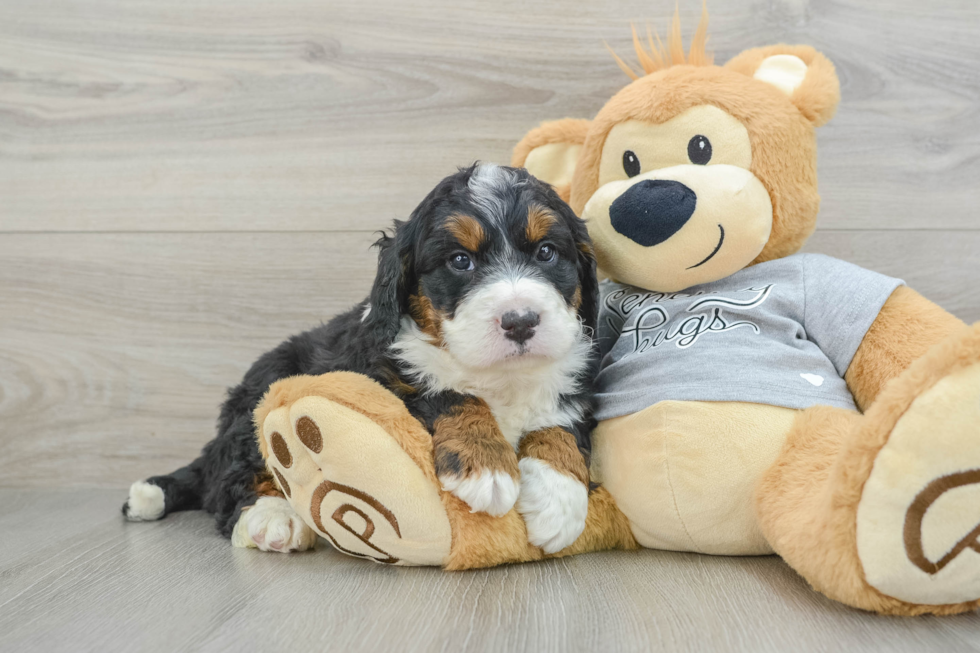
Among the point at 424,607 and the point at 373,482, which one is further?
the point at 373,482

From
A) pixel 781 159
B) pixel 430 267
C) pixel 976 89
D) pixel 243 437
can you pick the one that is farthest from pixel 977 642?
pixel 976 89

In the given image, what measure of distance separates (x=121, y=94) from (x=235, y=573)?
5.60ft

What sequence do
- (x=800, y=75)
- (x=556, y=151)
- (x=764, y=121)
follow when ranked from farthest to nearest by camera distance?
(x=556, y=151), (x=800, y=75), (x=764, y=121)

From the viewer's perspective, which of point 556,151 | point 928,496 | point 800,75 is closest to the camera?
point 928,496

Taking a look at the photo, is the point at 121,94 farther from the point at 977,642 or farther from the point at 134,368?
the point at 977,642

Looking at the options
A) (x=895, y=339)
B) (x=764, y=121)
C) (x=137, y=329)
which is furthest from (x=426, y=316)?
(x=137, y=329)

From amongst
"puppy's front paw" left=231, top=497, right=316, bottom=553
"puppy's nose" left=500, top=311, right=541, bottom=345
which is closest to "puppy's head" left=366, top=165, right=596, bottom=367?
"puppy's nose" left=500, top=311, right=541, bottom=345

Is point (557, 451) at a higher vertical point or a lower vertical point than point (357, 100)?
lower

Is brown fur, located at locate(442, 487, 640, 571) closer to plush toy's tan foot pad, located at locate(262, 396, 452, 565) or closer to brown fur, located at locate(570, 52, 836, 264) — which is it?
plush toy's tan foot pad, located at locate(262, 396, 452, 565)

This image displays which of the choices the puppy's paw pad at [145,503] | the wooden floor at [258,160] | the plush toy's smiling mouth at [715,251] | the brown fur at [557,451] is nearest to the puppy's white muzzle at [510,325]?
the brown fur at [557,451]

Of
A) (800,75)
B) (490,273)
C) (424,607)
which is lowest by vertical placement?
(424,607)

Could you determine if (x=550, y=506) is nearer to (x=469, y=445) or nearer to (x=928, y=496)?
(x=469, y=445)

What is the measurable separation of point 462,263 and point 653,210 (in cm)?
42

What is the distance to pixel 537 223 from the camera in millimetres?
1502
